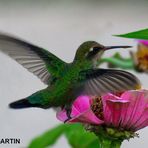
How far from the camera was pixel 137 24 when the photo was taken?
68.2 inches

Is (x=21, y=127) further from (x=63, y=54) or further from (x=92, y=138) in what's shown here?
(x=92, y=138)

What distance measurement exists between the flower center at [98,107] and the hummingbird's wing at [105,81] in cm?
1

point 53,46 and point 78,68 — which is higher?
point 78,68

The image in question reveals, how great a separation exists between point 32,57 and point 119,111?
168 mm

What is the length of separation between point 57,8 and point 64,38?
0.53ft

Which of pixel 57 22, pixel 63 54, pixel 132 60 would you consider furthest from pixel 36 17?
pixel 132 60

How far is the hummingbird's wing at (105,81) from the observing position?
24.3 inches

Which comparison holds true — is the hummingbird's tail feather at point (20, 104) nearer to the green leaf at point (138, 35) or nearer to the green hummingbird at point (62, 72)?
the green hummingbird at point (62, 72)

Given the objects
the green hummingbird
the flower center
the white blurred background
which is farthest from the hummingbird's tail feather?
the white blurred background

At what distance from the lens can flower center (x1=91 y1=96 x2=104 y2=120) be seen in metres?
0.66

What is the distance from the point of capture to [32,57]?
2.46ft

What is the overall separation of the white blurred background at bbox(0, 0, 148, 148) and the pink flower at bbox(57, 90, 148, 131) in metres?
0.86

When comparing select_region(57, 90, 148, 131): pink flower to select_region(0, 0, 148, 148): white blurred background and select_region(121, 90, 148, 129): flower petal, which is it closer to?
select_region(121, 90, 148, 129): flower petal

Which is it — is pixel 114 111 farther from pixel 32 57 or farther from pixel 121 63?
pixel 121 63
